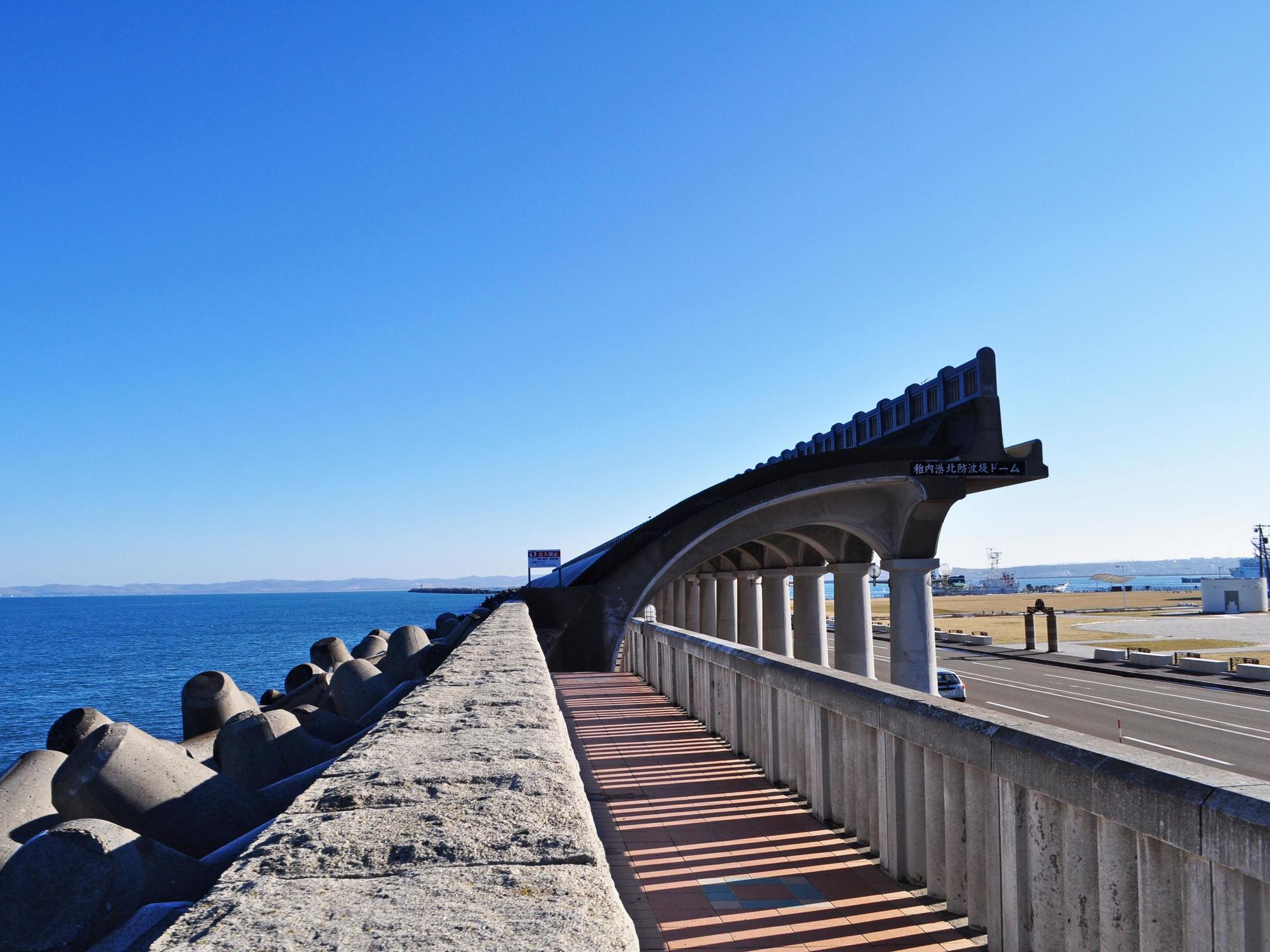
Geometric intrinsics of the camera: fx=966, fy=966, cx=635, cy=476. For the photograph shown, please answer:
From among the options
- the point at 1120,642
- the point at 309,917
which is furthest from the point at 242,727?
the point at 1120,642

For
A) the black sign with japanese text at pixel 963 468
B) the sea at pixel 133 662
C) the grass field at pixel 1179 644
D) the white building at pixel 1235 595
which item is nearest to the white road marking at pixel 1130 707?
the black sign with japanese text at pixel 963 468

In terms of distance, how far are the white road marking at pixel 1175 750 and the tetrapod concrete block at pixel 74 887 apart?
18091 mm

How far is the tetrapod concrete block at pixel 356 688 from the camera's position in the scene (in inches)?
519

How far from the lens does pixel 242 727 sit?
8.46 m

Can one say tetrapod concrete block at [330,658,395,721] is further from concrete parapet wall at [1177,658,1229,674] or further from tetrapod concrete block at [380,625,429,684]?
concrete parapet wall at [1177,658,1229,674]

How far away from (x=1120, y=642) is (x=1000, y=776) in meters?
48.0

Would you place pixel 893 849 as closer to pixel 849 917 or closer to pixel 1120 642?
pixel 849 917

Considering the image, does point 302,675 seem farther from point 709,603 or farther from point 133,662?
point 133,662

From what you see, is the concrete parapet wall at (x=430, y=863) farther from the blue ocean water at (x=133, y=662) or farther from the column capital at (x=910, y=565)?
the blue ocean water at (x=133, y=662)

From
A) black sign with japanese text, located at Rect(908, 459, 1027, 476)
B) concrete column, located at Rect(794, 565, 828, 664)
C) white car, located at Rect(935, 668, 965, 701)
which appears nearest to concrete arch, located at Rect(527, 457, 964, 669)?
black sign with japanese text, located at Rect(908, 459, 1027, 476)

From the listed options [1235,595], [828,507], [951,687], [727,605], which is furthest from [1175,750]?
[1235,595]

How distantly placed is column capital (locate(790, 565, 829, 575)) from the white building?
5098 cm

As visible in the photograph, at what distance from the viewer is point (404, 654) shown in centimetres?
1648

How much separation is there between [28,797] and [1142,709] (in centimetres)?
2551
